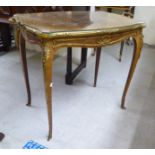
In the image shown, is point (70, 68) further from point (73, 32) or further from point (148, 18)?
point (148, 18)

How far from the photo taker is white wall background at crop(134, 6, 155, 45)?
9.74 feet

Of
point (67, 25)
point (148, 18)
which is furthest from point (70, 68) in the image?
point (148, 18)

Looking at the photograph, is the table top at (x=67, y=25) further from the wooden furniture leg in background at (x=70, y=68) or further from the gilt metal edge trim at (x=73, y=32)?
the wooden furniture leg in background at (x=70, y=68)

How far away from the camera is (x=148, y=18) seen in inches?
119

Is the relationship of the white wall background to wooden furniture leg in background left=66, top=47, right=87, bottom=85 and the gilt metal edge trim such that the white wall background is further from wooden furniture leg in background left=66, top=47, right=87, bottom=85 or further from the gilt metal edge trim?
the gilt metal edge trim

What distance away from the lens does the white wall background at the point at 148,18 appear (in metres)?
2.97

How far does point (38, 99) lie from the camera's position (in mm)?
1699

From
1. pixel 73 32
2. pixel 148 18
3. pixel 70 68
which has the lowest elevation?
pixel 70 68

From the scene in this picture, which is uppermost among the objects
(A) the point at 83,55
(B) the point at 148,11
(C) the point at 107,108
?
(B) the point at 148,11

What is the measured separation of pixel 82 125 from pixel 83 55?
1.00 m

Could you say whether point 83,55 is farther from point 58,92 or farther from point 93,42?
point 93,42

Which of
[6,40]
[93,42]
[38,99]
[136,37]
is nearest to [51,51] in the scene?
[93,42]

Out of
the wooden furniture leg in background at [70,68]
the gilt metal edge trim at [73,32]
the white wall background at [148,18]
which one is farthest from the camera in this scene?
the white wall background at [148,18]

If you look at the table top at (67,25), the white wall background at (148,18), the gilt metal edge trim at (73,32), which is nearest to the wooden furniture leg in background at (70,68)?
the table top at (67,25)
